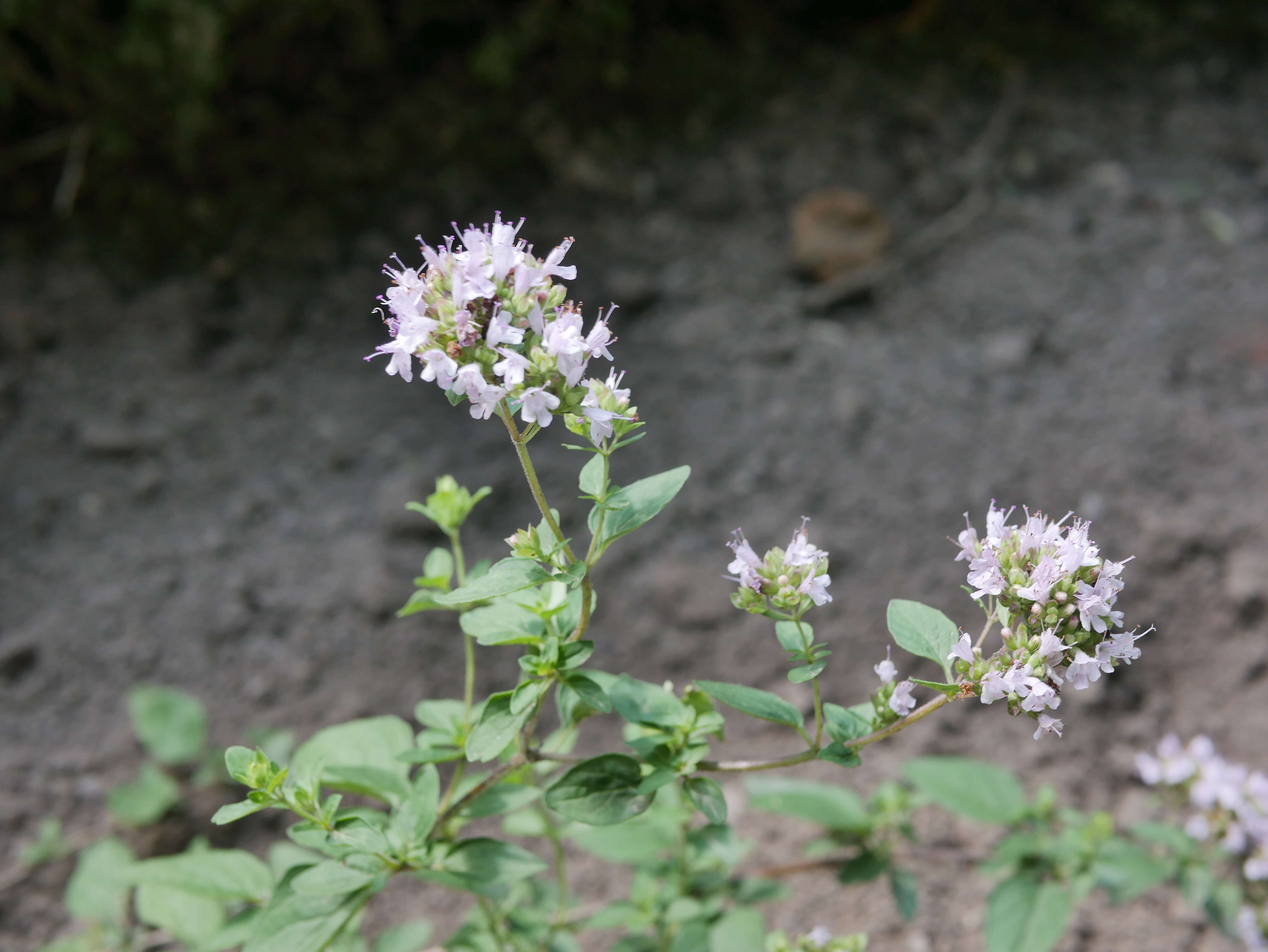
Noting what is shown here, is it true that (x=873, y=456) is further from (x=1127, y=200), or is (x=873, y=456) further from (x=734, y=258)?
(x=1127, y=200)

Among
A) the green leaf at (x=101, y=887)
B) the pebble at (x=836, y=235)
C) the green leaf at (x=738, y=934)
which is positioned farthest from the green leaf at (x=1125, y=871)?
the pebble at (x=836, y=235)

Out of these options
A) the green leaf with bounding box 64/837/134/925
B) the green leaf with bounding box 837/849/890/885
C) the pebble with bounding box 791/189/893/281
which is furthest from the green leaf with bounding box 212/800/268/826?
the pebble with bounding box 791/189/893/281

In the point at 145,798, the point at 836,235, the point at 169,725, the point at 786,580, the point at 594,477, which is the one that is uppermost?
the point at 836,235

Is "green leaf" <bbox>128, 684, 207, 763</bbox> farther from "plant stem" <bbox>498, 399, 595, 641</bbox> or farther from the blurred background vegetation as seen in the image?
the blurred background vegetation

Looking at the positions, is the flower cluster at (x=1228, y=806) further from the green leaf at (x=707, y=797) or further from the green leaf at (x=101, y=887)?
the green leaf at (x=101, y=887)

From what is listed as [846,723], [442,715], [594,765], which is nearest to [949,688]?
[846,723]

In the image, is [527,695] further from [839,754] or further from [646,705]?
[839,754]
